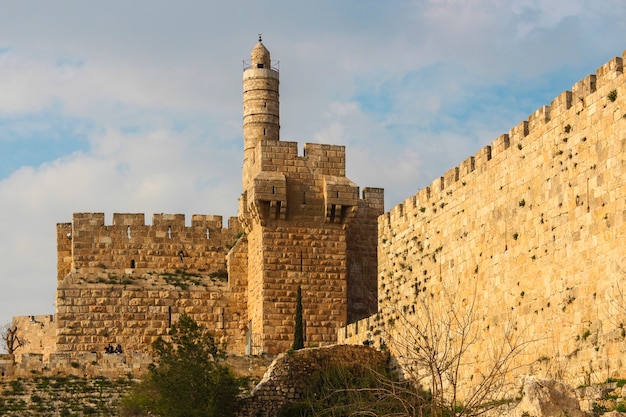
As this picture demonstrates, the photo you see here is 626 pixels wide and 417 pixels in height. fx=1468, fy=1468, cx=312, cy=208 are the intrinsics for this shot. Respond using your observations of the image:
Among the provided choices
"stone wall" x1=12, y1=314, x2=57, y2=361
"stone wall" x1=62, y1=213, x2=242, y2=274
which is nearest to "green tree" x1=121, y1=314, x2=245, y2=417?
"stone wall" x1=62, y1=213, x2=242, y2=274

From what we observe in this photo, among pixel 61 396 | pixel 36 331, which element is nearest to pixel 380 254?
pixel 61 396

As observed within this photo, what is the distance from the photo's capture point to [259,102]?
3341 cm

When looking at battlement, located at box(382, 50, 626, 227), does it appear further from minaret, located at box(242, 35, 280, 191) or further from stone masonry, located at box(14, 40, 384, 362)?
minaret, located at box(242, 35, 280, 191)

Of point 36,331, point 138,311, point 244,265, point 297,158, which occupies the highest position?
point 297,158

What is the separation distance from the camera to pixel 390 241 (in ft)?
81.6

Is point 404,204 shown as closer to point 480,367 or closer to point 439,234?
point 439,234

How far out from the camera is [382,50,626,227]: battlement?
17.7 metres

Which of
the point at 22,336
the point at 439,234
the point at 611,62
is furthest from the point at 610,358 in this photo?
the point at 22,336

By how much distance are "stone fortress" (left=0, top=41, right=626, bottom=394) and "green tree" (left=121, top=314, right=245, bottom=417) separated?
2.89m

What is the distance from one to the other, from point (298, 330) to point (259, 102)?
7.76m

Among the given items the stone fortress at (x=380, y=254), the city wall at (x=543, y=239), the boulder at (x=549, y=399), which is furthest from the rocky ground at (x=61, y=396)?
the boulder at (x=549, y=399)

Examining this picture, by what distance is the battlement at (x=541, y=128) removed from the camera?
A: 1769 cm

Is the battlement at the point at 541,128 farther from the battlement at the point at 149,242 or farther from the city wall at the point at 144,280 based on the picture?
the battlement at the point at 149,242

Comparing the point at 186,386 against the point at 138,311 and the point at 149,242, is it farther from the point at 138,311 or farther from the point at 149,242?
the point at 149,242
